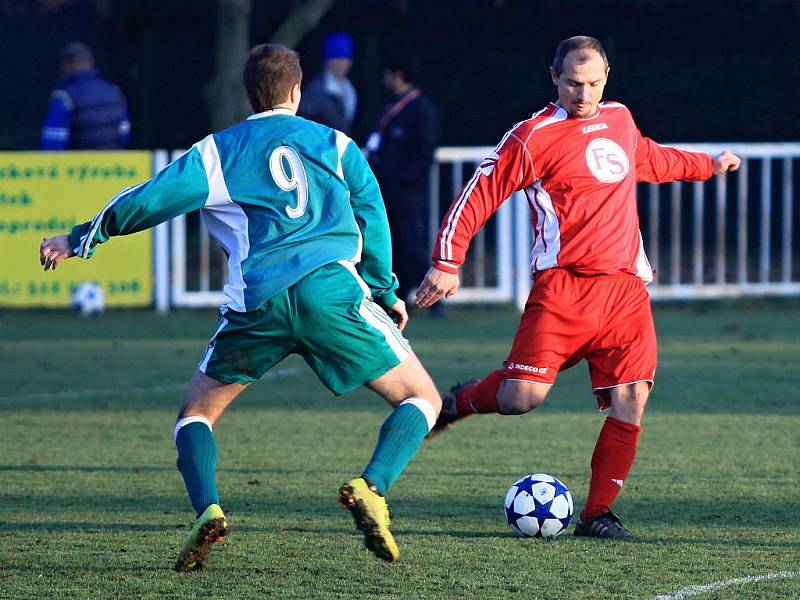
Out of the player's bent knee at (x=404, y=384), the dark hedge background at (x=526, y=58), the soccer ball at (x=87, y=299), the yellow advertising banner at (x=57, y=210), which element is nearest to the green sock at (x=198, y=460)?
the player's bent knee at (x=404, y=384)

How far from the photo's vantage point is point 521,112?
809 inches

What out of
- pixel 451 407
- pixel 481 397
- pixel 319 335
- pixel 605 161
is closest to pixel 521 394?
pixel 481 397

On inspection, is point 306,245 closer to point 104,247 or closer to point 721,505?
point 721,505

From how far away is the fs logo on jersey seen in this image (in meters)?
5.80

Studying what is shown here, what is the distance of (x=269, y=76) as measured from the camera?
5.12 m

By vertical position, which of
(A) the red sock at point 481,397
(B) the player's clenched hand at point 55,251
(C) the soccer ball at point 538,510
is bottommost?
(C) the soccer ball at point 538,510

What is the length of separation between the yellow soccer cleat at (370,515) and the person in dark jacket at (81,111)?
1009 centimetres

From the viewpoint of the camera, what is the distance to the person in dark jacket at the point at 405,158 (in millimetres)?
13008

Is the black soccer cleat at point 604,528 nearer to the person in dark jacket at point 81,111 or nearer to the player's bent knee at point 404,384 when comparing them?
the player's bent knee at point 404,384

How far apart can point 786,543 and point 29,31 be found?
66.8 ft

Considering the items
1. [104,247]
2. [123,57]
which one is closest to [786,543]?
[104,247]

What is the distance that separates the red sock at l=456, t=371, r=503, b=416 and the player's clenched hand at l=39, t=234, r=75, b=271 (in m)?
1.81

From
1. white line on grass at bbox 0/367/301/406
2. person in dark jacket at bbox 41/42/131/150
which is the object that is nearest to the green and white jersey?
white line on grass at bbox 0/367/301/406

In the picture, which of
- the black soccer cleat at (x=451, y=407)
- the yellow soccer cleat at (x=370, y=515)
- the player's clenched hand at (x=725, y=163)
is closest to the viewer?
the yellow soccer cleat at (x=370, y=515)
